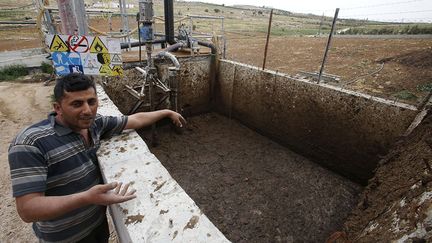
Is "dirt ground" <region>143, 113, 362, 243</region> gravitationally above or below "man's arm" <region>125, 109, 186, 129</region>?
below

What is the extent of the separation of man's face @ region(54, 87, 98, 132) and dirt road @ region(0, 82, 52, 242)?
7.06 feet

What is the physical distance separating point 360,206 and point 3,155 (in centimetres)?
543

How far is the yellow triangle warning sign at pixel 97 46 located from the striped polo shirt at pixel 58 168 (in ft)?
3.14

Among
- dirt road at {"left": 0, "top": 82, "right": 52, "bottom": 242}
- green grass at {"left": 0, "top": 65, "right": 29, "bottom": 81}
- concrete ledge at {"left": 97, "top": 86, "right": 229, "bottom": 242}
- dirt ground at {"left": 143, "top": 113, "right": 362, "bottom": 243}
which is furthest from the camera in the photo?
green grass at {"left": 0, "top": 65, "right": 29, "bottom": 81}

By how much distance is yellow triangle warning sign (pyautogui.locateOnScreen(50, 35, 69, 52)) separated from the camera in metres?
2.12

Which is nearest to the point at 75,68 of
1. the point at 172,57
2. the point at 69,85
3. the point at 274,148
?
the point at 69,85

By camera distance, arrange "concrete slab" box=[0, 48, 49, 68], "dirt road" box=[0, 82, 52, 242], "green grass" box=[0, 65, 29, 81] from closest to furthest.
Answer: "dirt road" box=[0, 82, 52, 242], "green grass" box=[0, 65, 29, 81], "concrete slab" box=[0, 48, 49, 68]

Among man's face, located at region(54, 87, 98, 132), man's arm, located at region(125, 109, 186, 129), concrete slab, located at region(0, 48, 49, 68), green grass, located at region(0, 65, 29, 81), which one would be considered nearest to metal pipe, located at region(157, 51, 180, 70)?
man's arm, located at region(125, 109, 186, 129)

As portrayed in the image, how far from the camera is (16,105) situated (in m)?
5.76

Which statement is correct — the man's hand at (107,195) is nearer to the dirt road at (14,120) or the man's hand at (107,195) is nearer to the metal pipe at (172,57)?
the dirt road at (14,120)

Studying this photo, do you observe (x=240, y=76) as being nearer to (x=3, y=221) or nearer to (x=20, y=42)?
(x=3, y=221)

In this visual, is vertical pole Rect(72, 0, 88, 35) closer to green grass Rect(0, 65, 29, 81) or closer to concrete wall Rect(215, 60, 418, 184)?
concrete wall Rect(215, 60, 418, 184)

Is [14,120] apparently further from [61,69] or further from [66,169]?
[66,169]

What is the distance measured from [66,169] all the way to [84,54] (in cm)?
136
